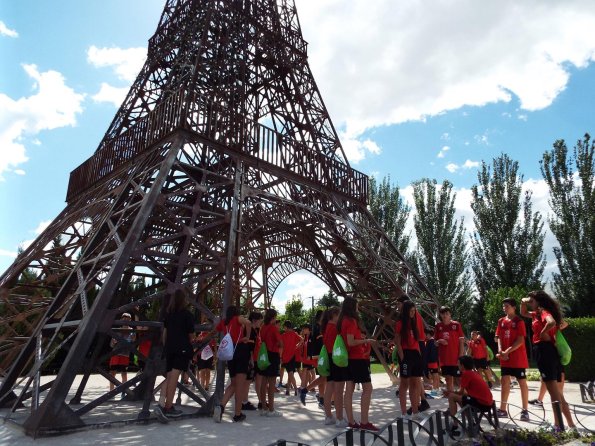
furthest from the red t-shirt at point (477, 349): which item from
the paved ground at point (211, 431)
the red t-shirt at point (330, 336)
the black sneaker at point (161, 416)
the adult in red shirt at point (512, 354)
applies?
the black sneaker at point (161, 416)

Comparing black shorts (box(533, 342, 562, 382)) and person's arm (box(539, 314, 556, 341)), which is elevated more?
person's arm (box(539, 314, 556, 341))

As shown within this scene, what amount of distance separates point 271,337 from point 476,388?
2854 millimetres

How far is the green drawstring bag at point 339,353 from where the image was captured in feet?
15.8

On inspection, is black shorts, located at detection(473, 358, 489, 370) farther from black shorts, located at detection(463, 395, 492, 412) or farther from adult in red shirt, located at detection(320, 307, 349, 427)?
adult in red shirt, located at detection(320, 307, 349, 427)

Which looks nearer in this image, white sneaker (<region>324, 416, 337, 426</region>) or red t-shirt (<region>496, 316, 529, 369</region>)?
white sneaker (<region>324, 416, 337, 426</region>)

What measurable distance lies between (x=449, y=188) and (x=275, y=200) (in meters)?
→ 19.7

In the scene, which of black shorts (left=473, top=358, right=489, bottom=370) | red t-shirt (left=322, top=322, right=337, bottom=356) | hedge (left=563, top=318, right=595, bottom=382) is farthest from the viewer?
hedge (left=563, top=318, right=595, bottom=382)

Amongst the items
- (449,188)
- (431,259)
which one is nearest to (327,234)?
(431,259)

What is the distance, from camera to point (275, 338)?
20.7ft

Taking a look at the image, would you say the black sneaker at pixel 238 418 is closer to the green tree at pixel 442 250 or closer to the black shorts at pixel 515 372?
the black shorts at pixel 515 372

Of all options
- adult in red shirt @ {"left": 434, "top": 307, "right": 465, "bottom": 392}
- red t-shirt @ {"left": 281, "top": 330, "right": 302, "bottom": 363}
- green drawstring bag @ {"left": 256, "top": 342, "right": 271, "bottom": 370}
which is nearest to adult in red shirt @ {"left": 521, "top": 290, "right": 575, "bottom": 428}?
adult in red shirt @ {"left": 434, "top": 307, "right": 465, "bottom": 392}

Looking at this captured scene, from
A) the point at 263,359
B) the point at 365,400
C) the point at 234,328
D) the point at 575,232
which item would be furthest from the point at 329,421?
the point at 575,232

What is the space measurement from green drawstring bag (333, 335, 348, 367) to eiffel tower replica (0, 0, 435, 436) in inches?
71.8

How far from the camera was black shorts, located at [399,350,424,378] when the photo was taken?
5.41 metres
